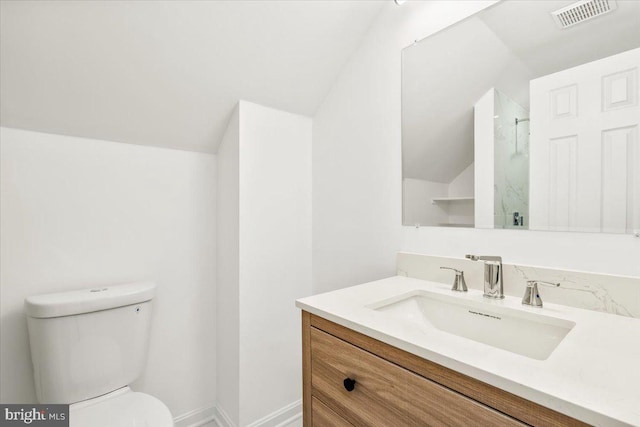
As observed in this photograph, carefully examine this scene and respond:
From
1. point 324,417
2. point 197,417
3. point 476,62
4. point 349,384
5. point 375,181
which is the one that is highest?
point 476,62

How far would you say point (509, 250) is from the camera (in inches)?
41.4

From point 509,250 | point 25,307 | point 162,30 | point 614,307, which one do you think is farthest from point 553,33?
point 25,307

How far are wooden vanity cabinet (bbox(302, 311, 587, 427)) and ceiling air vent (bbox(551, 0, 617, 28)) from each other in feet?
3.49

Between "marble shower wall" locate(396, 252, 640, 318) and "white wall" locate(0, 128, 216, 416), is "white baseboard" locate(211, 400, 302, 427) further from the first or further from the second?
"marble shower wall" locate(396, 252, 640, 318)

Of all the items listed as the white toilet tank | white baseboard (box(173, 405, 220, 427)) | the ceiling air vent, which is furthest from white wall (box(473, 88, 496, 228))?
white baseboard (box(173, 405, 220, 427))

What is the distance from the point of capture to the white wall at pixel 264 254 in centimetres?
148

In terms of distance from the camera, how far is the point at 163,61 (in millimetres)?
1284

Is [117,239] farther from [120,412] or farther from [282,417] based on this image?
[282,417]

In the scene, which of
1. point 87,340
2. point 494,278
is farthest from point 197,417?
point 494,278

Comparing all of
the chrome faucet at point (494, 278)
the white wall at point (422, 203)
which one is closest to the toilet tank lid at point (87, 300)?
the white wall at point (422, 203)

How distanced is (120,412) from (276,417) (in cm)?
75

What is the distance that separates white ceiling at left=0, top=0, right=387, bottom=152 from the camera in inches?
43.5

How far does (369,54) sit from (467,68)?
0.48 m

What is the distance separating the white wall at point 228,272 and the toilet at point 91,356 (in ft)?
1.32
